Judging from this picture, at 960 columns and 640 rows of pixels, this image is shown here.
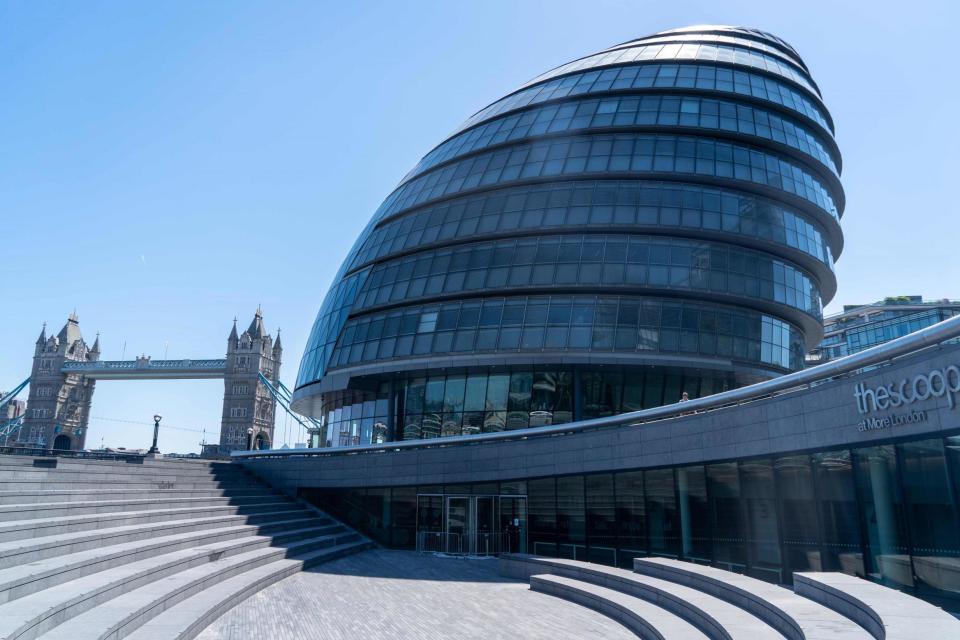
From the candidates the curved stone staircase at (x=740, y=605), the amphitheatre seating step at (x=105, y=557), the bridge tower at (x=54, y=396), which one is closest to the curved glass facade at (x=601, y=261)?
the amphitheatre seating step at (x=105, y=557)

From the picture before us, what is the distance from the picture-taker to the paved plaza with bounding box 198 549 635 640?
16.1 m

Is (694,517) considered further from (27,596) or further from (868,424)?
(27,596)

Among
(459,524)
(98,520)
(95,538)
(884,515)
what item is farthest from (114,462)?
(884,515)

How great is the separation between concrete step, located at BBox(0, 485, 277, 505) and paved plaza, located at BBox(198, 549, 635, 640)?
20.4 ft

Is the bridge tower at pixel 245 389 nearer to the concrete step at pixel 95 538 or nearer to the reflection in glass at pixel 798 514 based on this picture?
the concrete step at pixel 95 538

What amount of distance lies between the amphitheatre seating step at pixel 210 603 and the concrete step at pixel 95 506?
4401 millimetres

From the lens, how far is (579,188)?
136 feet

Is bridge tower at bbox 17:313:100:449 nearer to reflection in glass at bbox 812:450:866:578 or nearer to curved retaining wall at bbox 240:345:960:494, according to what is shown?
curved retaining wall at bbox 240:345:960:494

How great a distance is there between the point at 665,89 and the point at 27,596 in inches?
1699

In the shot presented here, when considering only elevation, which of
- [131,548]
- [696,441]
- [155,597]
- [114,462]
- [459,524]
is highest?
[696,441]

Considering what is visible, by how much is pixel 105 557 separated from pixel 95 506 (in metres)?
4.96

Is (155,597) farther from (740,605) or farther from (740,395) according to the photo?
(740,395)

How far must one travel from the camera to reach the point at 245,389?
178375 mm

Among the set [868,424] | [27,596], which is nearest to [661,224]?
[868,424]
